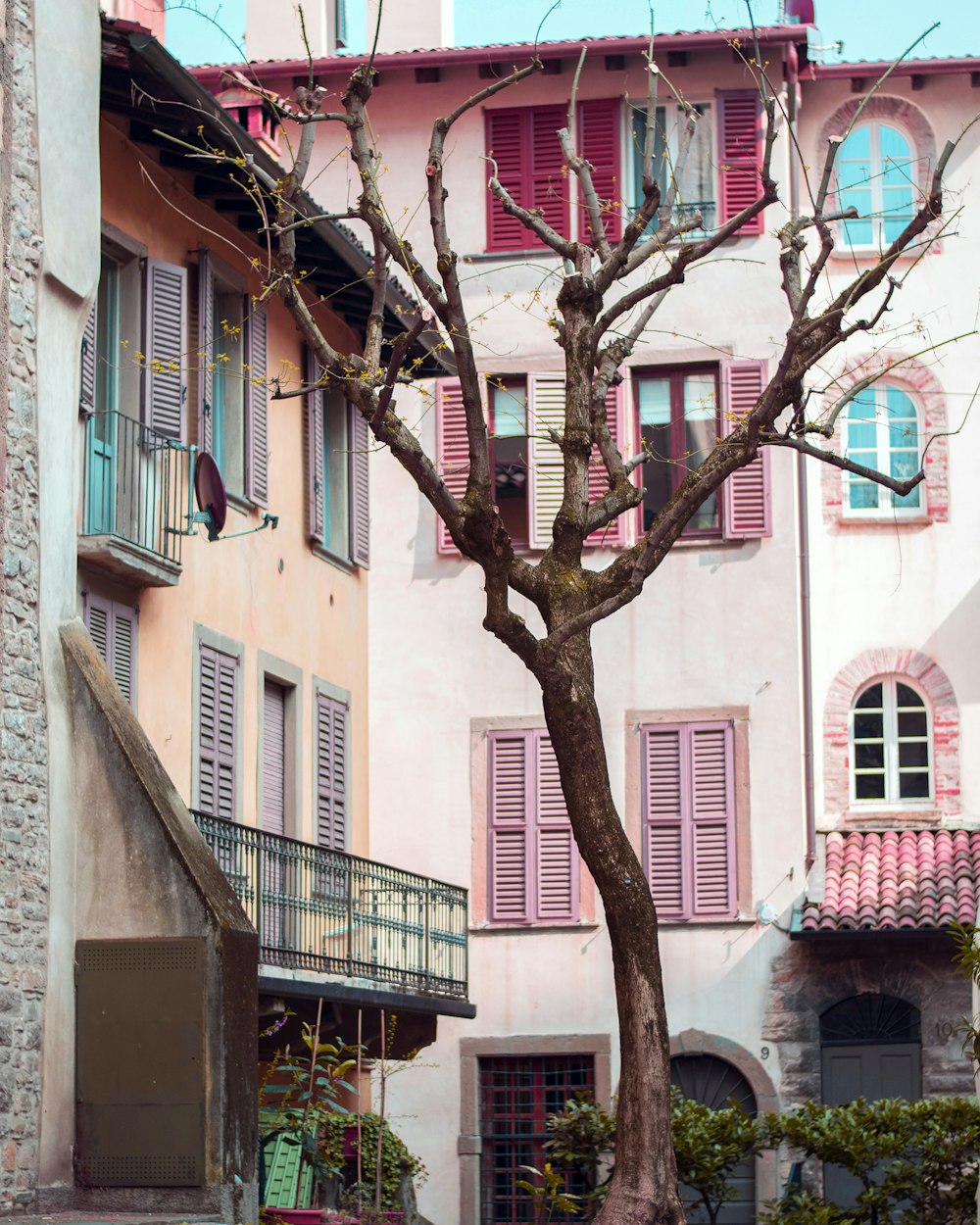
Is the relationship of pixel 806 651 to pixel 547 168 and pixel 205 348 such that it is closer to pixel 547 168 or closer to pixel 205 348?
pixel 547 168

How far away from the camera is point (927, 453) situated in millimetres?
25562

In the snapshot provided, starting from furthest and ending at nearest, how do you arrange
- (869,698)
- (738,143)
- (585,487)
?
(869,698) → (738,143) → (585,487)

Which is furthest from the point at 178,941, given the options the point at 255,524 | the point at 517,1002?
the point at 517,1002

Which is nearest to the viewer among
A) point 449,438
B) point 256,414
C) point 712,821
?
point 256,414

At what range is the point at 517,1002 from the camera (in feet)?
77.7

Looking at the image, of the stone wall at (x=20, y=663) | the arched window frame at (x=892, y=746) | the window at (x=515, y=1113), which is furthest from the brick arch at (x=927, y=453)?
the stone wall at (x=20, y=663)

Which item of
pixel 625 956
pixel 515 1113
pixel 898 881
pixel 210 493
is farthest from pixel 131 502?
pixel 898 881

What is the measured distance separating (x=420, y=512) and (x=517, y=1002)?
5.30 m

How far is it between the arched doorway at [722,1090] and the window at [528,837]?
6.36 ft

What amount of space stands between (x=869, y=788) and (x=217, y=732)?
9500 mm

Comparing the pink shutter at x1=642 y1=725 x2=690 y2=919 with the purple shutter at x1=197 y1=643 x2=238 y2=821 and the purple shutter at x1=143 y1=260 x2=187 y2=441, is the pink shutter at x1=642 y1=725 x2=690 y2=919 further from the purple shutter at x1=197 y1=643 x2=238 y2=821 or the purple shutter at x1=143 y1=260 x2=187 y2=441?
the purple shutter at x1=143 y1=260 x2=187 y2=441

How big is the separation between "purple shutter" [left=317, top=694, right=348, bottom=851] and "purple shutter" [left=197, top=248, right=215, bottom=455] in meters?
3.59

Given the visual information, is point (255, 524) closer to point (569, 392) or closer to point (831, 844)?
point (569, 392)

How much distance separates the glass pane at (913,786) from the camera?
25.2 m
